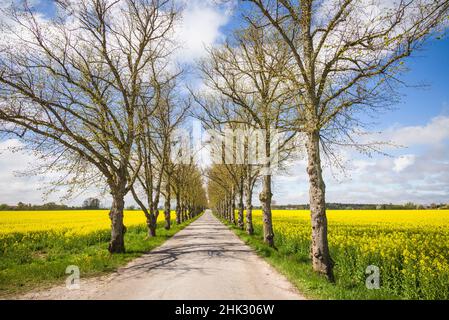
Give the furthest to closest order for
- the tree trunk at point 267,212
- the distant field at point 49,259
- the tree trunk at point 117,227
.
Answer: the tree trunk at point 267,212 → the tree trunk at point 117,227 → the distant field at point 49,259

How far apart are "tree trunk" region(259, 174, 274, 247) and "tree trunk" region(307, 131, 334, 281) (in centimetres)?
659

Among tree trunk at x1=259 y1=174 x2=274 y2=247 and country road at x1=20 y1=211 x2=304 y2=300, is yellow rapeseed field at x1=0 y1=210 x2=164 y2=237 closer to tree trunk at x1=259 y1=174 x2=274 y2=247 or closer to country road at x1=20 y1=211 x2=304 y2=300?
tree trunk at x1=259 y1=174 x2=274 y2=247

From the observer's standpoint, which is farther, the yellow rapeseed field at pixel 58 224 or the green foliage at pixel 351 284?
the yellow rapeseed field at pixel 58 224

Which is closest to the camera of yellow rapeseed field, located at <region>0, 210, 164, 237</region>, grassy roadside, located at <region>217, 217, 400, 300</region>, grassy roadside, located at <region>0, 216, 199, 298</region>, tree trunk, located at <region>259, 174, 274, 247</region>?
grassy roadside, located at <region>217, 217, 400, 300</region>

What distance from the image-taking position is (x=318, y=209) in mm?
8055

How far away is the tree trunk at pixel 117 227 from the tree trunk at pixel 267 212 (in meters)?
6.81

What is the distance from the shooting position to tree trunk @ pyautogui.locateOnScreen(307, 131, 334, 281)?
26.0 ft

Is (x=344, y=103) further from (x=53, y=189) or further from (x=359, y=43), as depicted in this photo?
(x=53, y=189)

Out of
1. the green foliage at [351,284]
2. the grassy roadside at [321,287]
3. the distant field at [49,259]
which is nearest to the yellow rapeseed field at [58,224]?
the distant field at [49,259]

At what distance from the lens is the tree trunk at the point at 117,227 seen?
1237 centimetres

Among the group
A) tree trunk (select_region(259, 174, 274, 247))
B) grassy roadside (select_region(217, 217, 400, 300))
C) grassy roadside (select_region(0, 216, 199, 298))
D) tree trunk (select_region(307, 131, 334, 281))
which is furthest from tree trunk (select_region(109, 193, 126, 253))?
tree trunk (select_region(307, 131, 334, 281))

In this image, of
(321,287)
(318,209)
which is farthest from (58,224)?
(321,287)

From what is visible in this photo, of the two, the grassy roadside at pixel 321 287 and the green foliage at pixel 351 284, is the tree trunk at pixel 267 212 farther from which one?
the grassy roadside at pixel 321 287
